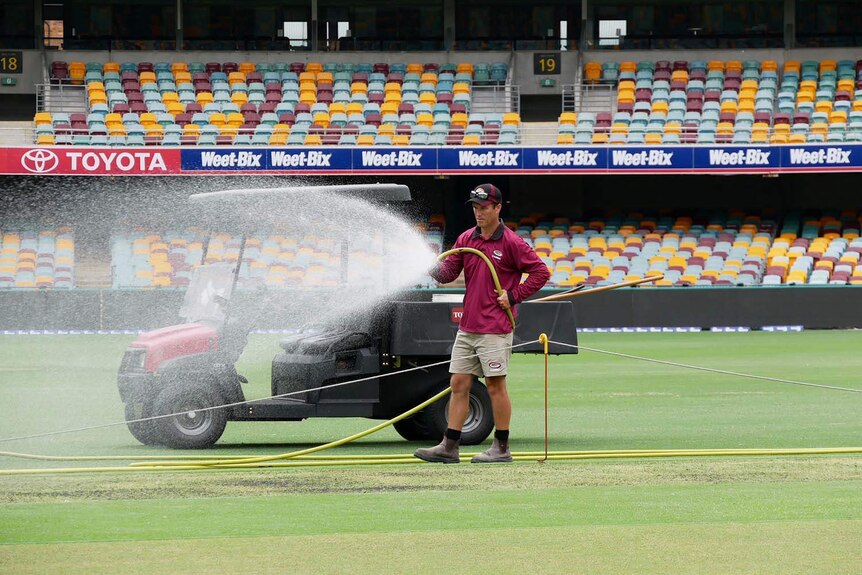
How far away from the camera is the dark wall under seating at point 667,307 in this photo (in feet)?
100

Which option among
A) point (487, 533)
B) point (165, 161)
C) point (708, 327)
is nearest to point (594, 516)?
point (487, 533)

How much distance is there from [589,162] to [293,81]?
9.38m

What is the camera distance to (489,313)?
952 centimetres

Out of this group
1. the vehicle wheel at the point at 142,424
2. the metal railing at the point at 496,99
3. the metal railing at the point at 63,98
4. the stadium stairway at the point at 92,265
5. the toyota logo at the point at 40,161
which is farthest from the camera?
the metal railing at the point at 496,99

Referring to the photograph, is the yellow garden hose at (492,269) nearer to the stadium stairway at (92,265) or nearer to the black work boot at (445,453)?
the black work boot at (445,453)

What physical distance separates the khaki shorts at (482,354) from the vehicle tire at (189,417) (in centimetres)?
224

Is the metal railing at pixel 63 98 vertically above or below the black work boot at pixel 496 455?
above

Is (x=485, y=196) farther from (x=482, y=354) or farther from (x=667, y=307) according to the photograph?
(x=667, y=307)

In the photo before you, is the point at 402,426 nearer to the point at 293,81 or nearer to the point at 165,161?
the point at 165,161

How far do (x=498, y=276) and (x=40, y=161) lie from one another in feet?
85.0

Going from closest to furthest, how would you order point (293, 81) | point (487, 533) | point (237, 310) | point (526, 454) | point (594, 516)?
1. point (487, 533)
2. point (594, 516)
3. point (526, 454)
4. point (237, 310)
5. point (293, 81)

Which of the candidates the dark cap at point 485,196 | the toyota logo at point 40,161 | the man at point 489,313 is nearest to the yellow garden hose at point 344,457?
the man at point 489,313

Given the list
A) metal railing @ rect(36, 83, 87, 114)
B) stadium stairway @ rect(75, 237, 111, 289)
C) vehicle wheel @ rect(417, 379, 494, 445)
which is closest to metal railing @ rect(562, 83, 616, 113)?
metal railing @ rect(36, 83, 87, 114)

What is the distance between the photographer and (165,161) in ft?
110
